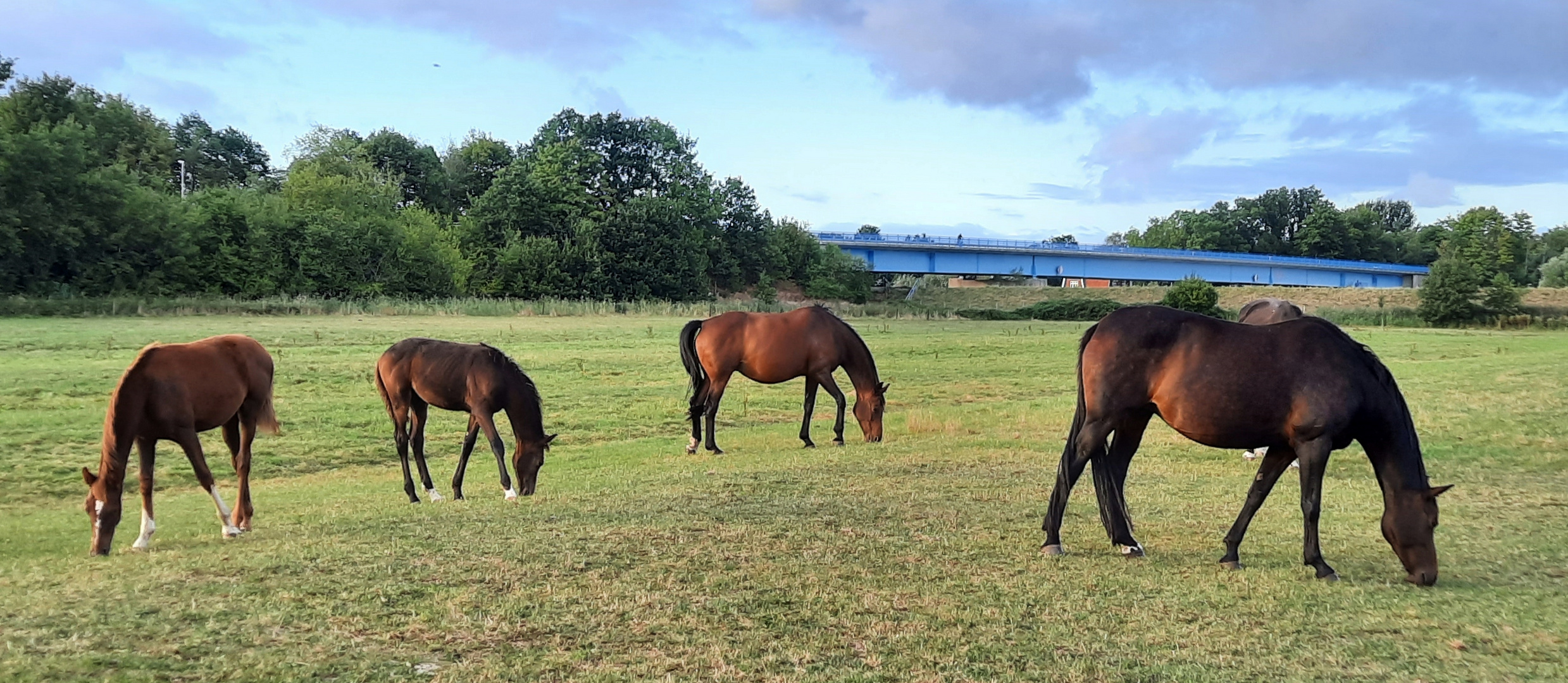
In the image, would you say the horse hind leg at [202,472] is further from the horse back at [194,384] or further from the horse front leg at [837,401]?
the horse front leg at [837,401]

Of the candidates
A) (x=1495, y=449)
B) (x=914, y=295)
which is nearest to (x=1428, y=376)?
(x=1495, y=449)

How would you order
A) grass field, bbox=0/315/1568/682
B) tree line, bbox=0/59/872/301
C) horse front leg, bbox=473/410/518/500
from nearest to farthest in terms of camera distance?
grass field, bbox=0/315/1568/682 → horse front leg, bbox=473/410/518/500 → tree line, bbox=0/59/872/301

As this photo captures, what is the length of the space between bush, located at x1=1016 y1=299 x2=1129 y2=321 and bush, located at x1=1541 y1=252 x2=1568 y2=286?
3914 centimetres

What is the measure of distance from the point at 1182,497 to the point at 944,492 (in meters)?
2.49

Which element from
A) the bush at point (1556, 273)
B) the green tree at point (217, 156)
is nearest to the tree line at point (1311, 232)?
the bush at point (1556, 273)

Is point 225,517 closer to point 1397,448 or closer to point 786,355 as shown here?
point 786,355

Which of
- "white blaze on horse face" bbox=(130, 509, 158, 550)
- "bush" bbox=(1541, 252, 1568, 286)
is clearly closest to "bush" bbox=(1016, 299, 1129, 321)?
"bush" bbox=(1541, 252, 1568, 286)

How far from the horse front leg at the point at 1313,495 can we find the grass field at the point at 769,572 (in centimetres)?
15

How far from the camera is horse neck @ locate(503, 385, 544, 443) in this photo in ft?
36.3

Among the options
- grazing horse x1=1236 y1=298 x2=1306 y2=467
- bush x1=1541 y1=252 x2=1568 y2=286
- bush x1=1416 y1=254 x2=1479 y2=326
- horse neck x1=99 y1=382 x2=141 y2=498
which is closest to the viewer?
horse neck x1=99 y1=382 x2=141 y2=498

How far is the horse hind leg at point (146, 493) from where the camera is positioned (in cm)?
812

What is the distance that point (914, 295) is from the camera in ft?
228

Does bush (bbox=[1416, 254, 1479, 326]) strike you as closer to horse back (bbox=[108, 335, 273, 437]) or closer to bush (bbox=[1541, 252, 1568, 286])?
bush (bbox=[1541, 252, 1568, 286])

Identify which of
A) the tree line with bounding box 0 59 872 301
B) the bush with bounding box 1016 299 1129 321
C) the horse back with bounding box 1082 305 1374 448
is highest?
the tree line with bounding box 0 59 872 301
